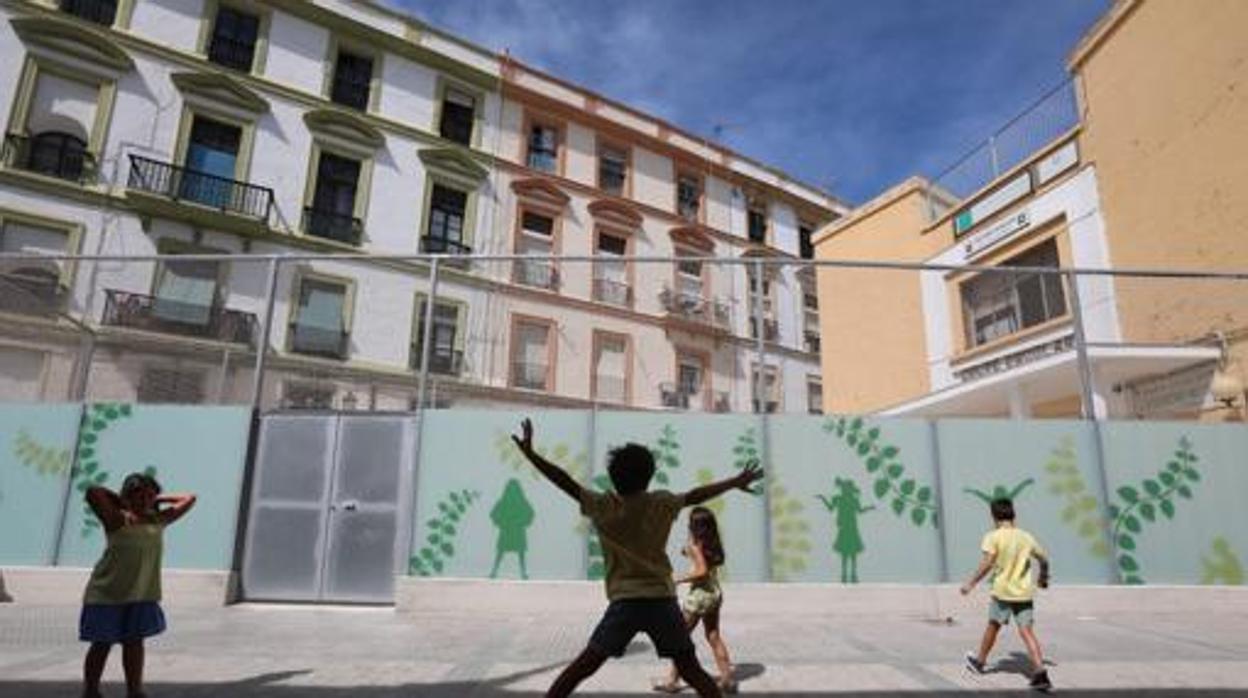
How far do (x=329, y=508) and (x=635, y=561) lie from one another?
7.27 metres

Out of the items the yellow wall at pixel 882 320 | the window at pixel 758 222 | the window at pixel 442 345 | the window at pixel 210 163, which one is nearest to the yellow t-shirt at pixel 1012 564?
the window at pixel 442 345

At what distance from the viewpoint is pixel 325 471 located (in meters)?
9.94

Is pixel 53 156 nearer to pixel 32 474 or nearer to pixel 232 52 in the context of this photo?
pixel 232 52

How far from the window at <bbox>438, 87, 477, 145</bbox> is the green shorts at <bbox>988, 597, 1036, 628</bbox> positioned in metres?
23.5

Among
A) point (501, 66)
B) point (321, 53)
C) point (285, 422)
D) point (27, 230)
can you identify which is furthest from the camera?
point (501, 66)

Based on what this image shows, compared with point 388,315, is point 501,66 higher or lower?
higher

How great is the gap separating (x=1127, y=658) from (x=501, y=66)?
25614mm

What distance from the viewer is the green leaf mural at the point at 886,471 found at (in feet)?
30.6


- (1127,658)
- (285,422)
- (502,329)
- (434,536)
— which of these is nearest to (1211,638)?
(1127,658)

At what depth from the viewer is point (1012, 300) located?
47.1 feet

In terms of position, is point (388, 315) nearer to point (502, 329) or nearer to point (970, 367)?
point (502, 329)

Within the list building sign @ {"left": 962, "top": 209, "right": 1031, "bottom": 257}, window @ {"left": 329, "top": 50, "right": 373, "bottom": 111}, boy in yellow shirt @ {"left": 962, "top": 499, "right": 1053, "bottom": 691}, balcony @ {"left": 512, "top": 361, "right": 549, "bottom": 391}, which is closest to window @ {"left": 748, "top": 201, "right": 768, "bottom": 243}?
building sign @ {"left": 962, "top": 209, "right": 1031, "bottom": 257}

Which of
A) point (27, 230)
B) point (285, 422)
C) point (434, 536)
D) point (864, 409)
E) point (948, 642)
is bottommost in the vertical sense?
point (948, 642)

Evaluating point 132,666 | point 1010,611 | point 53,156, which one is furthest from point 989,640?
point 53,156
